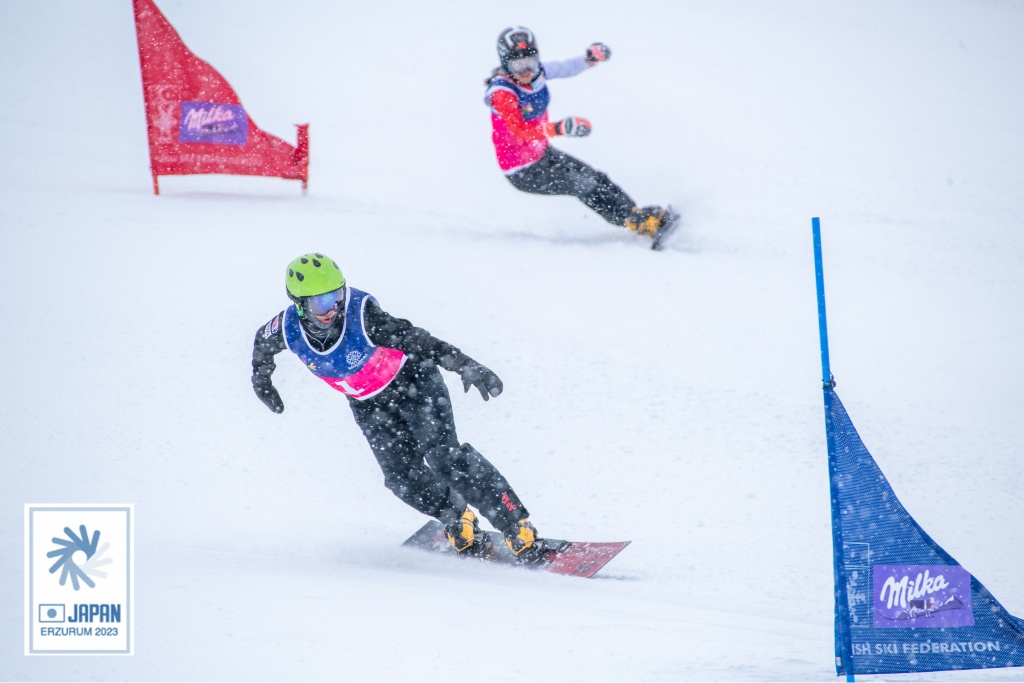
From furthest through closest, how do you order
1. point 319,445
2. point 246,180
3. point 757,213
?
point 246,180, point 757,213, point 319,445

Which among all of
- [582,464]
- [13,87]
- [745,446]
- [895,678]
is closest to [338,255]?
[582,464]

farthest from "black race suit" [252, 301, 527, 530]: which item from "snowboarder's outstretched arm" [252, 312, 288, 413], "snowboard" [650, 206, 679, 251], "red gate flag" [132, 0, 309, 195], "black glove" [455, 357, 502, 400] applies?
"red gate flag" [132, 0, 309, 195]

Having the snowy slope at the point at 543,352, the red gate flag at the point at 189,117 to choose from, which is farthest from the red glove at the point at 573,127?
the red gate flag at the point at 189,117

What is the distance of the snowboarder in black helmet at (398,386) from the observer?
159 inches

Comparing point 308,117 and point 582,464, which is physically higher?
point 308,117

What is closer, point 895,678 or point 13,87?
point 895,678

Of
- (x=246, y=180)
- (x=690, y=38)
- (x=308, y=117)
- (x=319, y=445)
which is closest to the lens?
(x=319, y=445)

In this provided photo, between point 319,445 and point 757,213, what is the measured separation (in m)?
4.56

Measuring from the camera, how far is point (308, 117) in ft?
37.3

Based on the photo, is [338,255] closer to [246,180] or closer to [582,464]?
[246,180]

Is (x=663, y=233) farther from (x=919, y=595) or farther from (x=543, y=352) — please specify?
(x=919, y=595)

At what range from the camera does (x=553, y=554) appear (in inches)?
175

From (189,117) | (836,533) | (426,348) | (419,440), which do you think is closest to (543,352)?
(419,440)

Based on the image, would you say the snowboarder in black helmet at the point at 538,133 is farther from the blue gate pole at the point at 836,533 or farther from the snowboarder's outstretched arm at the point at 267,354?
the blue gate pole at the point at 836,533
